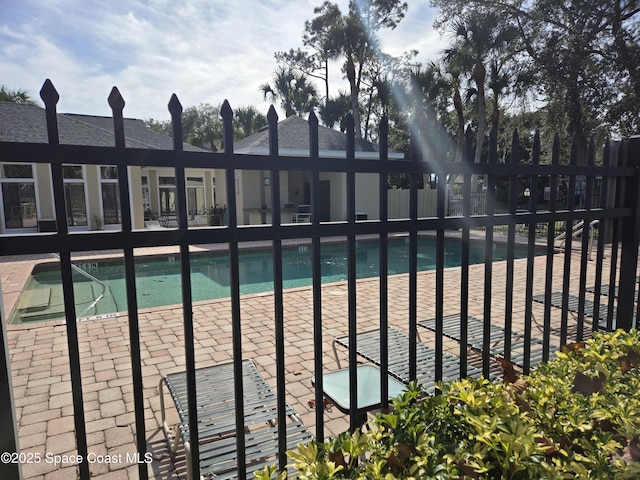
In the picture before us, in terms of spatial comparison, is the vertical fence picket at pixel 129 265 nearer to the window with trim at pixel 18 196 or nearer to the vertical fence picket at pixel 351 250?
the vertical fence picket at pixel 351 250

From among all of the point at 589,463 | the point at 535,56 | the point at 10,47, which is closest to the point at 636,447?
the point at 589,463

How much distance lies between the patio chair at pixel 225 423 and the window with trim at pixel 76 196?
1422 centimetres

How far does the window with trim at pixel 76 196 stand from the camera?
14.4 m

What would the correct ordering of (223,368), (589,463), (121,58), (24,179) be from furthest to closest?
(24,179)
(121,58)
(223,368)
(589,463)

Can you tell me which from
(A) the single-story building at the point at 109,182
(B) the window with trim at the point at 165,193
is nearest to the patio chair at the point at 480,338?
(A) the single-story building at the point at 109,182

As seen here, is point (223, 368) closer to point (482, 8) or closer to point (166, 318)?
point (166, 318)

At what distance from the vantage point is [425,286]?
692 cm

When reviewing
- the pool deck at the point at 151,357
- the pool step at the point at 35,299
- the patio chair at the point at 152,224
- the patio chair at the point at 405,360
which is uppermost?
the patio chair at the point at 152,224

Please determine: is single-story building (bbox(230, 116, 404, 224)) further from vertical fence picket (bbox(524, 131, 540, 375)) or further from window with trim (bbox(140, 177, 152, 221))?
vertical fence picket (bbox(524, 131, 540, 375))

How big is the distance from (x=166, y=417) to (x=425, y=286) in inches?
198

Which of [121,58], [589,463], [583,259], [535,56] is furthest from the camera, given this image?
[535,56]

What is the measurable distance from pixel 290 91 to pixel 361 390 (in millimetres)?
27721

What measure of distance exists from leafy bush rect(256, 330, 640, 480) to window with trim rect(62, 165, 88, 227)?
15870 millimetres

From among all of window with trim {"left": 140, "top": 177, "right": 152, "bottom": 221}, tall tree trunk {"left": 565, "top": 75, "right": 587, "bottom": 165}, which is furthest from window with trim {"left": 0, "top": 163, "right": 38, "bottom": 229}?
tall tree trunk {"left": 565, "top": 75, "right": 587, "bottom": 165}
